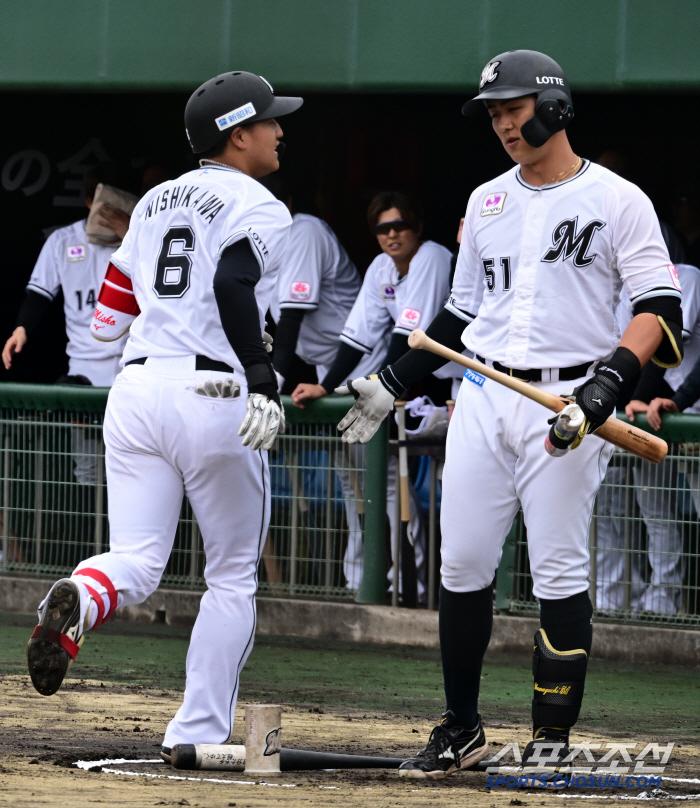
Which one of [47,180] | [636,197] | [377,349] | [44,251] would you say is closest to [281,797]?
[636,197]

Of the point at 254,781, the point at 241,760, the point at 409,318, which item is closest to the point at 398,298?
the point at 409,318

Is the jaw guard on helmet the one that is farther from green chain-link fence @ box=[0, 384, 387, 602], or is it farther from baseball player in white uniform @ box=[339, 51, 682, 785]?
green chain-link fence @ box=[0, 384, 387, 602]

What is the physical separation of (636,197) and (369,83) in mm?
3911

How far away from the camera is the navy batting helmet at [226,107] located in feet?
13.6

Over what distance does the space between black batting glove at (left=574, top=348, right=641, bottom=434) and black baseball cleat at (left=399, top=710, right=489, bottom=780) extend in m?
1.05

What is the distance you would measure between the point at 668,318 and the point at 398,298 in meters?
3.52

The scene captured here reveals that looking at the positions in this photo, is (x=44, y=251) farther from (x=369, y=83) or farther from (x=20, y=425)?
(x=369, y=83)

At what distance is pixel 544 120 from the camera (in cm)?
388

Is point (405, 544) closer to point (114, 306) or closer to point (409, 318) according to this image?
point (409, 318)

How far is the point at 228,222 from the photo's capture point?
4.02m

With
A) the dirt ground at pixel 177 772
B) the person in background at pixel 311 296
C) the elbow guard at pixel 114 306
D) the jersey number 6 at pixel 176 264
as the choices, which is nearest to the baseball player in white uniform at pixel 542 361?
the dirt ground at pixel 177 772

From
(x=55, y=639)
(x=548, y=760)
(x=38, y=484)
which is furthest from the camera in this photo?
(x=38, y=484)

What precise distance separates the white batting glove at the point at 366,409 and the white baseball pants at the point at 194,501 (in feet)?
1.01

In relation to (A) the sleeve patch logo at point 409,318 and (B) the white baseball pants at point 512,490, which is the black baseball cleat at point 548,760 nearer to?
(B) the white baseball pants at point 512,490
